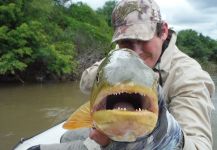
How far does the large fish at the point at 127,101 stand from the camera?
121 centimetres

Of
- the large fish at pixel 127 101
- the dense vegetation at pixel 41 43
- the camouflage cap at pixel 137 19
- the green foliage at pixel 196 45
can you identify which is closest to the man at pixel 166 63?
the camouflage cap at pixel 137 19

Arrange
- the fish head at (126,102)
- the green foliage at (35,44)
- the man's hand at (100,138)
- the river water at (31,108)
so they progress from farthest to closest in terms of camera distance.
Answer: the green foliage at (35,44) < the river water at (31,108) < the man's hand at (100,138) < the fish head at (126,102)

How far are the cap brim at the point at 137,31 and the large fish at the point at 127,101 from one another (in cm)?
75

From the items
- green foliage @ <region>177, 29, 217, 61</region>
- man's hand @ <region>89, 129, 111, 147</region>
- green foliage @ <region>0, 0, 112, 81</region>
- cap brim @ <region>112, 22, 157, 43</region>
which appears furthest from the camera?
green foliage @ <region>177, 29, 217, 61</region>

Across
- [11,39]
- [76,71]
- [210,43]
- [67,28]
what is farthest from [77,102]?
[210,43]

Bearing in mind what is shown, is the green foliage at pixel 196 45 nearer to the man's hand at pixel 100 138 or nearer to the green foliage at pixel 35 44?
the green foliage at pixel 35 44

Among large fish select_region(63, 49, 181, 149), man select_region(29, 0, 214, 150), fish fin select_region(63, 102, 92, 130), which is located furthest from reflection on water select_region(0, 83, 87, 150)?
large fish select_region(63, 49, 181, 149)

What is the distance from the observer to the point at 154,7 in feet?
7.22

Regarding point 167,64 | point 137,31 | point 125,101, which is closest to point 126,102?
point 125,101

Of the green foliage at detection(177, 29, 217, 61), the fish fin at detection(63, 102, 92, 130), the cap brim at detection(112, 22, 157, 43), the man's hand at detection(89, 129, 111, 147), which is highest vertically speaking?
the cap brim at detection(112, 22, 157, 43)

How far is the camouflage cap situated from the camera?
6.98ft

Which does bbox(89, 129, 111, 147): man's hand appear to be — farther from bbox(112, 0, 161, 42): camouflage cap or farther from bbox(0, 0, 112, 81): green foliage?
bbox(0, 0, 112, 81): green foliage

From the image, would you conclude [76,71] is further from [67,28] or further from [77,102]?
[77,102]

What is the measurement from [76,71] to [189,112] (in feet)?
76.8
